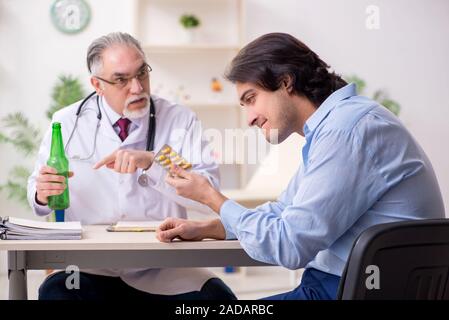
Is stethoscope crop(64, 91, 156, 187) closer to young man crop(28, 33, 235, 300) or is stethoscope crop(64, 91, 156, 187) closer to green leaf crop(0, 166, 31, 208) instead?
young man crop(28, 33, 235, 300)

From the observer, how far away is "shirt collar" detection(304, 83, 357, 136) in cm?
137

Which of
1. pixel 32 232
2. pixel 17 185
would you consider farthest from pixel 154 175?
pixel 17 185

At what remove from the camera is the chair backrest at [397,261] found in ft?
3.34

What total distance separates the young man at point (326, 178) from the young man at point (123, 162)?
461 millimetres

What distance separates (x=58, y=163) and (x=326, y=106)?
81cm

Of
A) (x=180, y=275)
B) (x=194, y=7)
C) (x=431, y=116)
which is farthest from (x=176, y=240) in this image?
(x=194, y=7)

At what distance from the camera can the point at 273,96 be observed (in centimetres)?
149

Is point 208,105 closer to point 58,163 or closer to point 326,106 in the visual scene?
point 58,163

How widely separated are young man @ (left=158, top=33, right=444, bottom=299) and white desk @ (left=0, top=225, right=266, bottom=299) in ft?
0.62

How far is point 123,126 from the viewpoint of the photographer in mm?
2119

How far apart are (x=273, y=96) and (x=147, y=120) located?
0.71 meters

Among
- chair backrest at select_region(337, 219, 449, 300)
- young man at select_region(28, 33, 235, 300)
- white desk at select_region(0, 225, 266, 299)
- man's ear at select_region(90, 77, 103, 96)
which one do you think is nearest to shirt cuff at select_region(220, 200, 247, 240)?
white desk at select_region(0, 225, 266, 299)

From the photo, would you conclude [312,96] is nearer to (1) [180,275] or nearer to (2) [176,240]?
(2) [176,240]

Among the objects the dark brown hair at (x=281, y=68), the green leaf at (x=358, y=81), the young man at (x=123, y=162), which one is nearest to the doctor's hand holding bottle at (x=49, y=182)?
the young man at (x=123, y=162)
